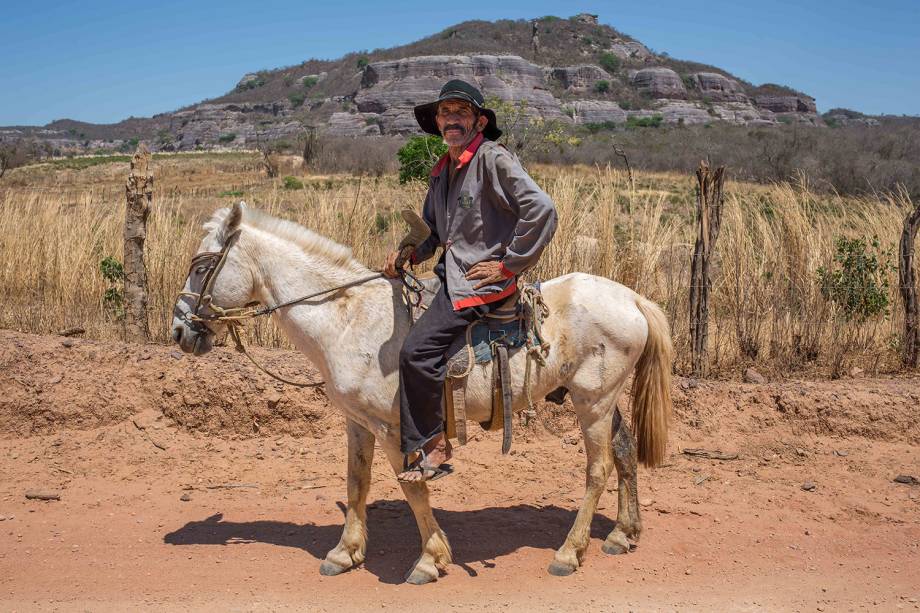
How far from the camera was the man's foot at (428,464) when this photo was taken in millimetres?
3969

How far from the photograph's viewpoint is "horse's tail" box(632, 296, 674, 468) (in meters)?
4.56

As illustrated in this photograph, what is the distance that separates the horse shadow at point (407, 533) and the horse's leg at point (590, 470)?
0.37m

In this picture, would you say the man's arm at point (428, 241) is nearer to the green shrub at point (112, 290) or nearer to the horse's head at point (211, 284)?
the horse's head at point (211, 284)

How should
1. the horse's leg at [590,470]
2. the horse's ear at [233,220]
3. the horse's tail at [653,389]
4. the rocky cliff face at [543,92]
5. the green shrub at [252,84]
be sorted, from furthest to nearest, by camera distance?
the green shrub at [252,84] < the rocky cliff face at [543,92] < the horse's tail at [653,389] < the horse's leg at [590,470] < the horse's ear at [233,220]

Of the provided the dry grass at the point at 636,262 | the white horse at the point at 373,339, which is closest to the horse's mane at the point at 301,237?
the white horse at the point at 373,339

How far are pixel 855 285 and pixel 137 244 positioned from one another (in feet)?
25.4

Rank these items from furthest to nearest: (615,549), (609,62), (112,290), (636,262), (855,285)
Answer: (609,62)
(112,290)
(636,262)
(855,285)
(615,549)

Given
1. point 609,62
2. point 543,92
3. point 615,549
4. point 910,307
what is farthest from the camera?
point 609,62

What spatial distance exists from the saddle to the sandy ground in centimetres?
97

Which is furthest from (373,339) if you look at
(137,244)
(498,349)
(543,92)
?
(543,92)

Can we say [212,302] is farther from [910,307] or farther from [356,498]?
[910,307]

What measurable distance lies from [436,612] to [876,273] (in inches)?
269

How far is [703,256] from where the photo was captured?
7348 millimetres

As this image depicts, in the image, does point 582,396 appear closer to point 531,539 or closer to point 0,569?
point 531,539
